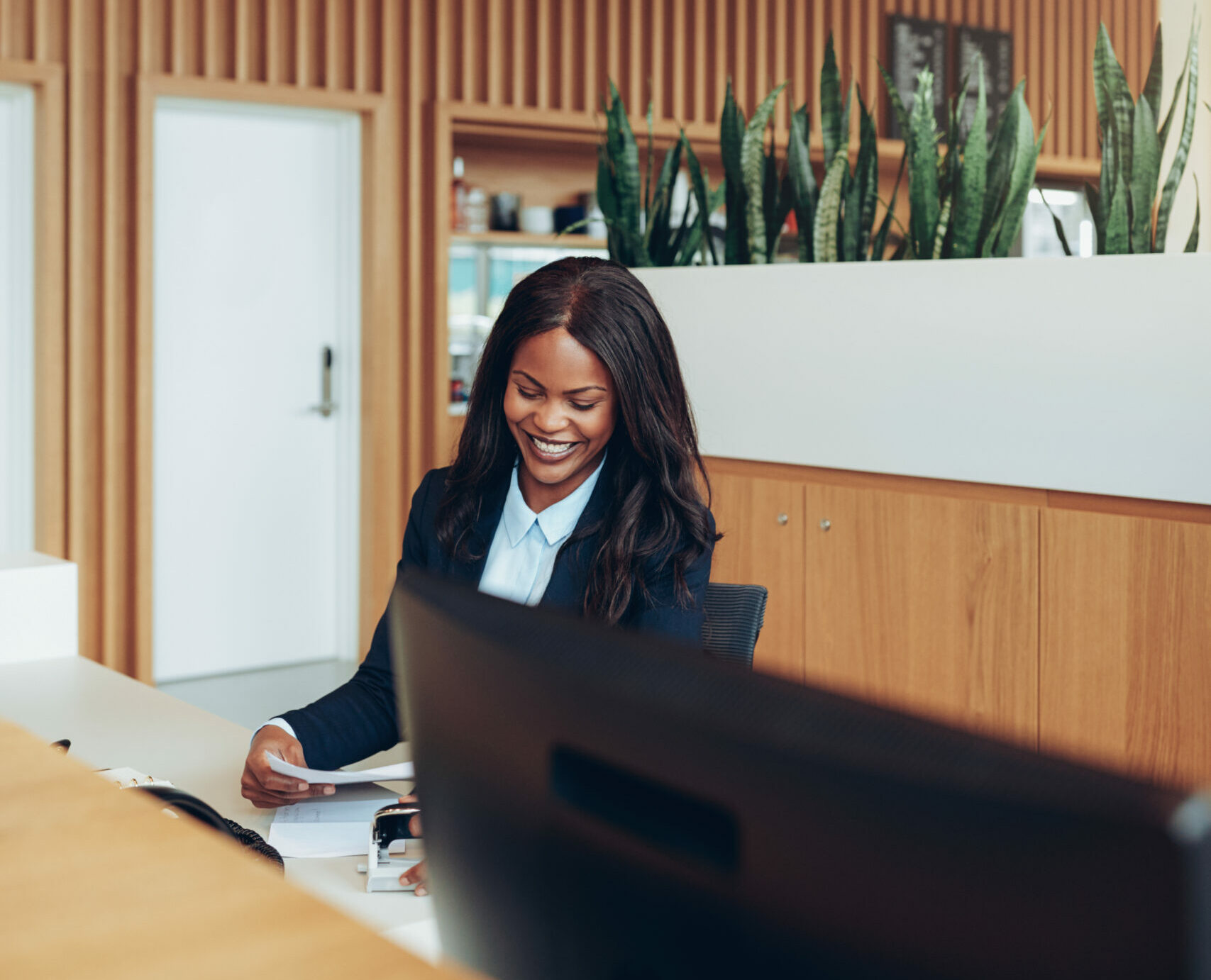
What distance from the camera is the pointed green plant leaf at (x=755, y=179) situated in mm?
3389

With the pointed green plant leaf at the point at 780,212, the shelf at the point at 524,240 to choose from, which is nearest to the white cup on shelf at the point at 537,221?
the shelf at the point at 524,240

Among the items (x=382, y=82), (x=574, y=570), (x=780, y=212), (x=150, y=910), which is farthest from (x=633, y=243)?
(x=150, y=910)

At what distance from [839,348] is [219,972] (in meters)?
2.67

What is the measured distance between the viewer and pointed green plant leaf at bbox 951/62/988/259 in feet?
9.48

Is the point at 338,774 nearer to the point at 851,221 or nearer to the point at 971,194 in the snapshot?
the point at 971,194

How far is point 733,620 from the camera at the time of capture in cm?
167

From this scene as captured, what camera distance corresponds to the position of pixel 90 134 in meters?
4.24

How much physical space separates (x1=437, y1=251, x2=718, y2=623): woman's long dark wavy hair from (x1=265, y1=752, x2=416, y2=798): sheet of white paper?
359 millimetres

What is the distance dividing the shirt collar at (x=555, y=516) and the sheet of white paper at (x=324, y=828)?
48 cm

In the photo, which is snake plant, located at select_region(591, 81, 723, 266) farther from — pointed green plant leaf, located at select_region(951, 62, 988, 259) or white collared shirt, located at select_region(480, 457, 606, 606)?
white collared shirt, located at select_region(480, 457, 606, 606)

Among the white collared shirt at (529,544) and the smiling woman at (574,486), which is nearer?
the smiling woman at (574,486)

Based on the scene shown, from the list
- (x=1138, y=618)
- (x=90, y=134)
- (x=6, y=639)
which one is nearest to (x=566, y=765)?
(x=6, y=639)

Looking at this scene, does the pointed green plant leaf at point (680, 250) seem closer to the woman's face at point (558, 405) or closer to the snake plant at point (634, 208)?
the snake plant at point (634, 208)

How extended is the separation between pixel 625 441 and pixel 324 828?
2.27 ft
